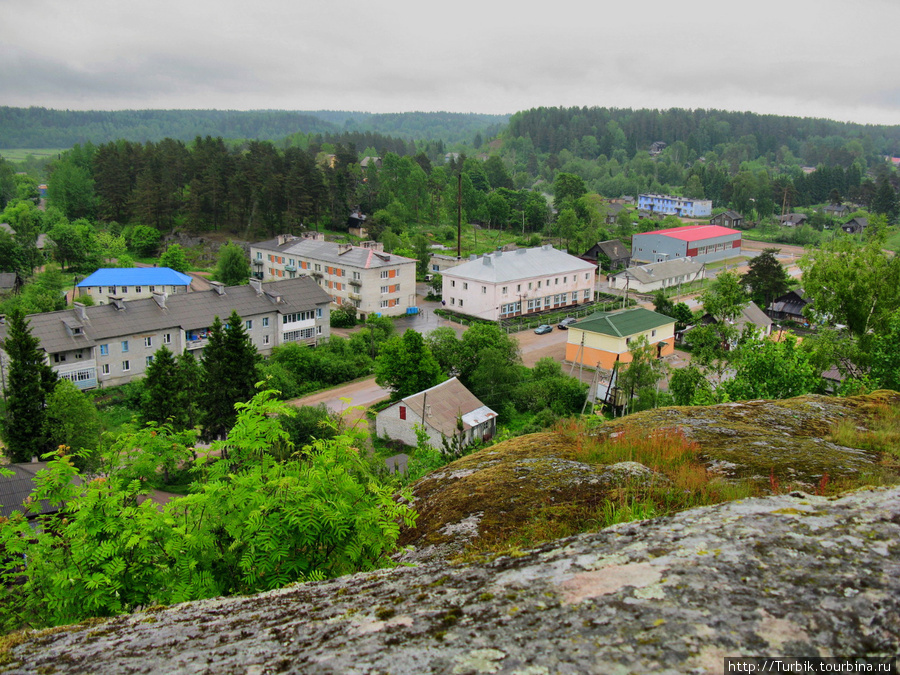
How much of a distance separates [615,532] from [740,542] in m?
0.52

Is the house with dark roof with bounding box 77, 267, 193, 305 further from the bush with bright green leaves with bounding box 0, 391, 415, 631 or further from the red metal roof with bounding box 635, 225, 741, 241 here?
the red metal roof with bounding box 635, 225, 741, 241

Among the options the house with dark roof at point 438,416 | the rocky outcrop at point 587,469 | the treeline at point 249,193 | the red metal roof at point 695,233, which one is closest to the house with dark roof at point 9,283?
the treeline at point 249,193

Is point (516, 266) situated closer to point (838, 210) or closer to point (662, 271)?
point (662, 271)

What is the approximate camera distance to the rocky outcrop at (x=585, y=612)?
191 centimetres

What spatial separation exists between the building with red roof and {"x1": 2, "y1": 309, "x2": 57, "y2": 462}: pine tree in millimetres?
48599

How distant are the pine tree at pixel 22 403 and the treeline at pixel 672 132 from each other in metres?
131

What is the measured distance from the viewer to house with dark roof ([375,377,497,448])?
21375 millimetres

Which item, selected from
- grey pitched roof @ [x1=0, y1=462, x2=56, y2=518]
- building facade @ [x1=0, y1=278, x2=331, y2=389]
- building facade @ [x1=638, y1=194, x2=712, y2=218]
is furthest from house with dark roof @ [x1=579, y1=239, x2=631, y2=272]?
grey pitched roof @ [x1=0, y1=462, x2=56, y2=518]

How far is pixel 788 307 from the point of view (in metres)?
40.1

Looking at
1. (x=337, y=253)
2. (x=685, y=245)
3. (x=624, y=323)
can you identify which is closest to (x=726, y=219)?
(x=685, y=245)

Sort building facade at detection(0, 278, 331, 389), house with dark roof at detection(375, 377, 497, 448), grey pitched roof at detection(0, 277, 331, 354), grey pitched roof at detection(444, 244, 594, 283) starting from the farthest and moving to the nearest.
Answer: grey pitched roof at detection(444, 244, 594, 283) → building facade at detection(0, 278, 331, 389) → grey pitched roof at detection(0, 277, 331, 354) → house with dark roof at detection(375, 377, 497, 448)

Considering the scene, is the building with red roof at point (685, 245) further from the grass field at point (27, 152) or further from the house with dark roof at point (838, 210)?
the grass field at point (27, 152)

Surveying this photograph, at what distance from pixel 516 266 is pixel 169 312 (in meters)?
21.2

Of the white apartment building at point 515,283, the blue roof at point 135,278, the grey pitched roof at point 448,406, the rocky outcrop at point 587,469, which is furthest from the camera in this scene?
the white apartment building at point 515,283
